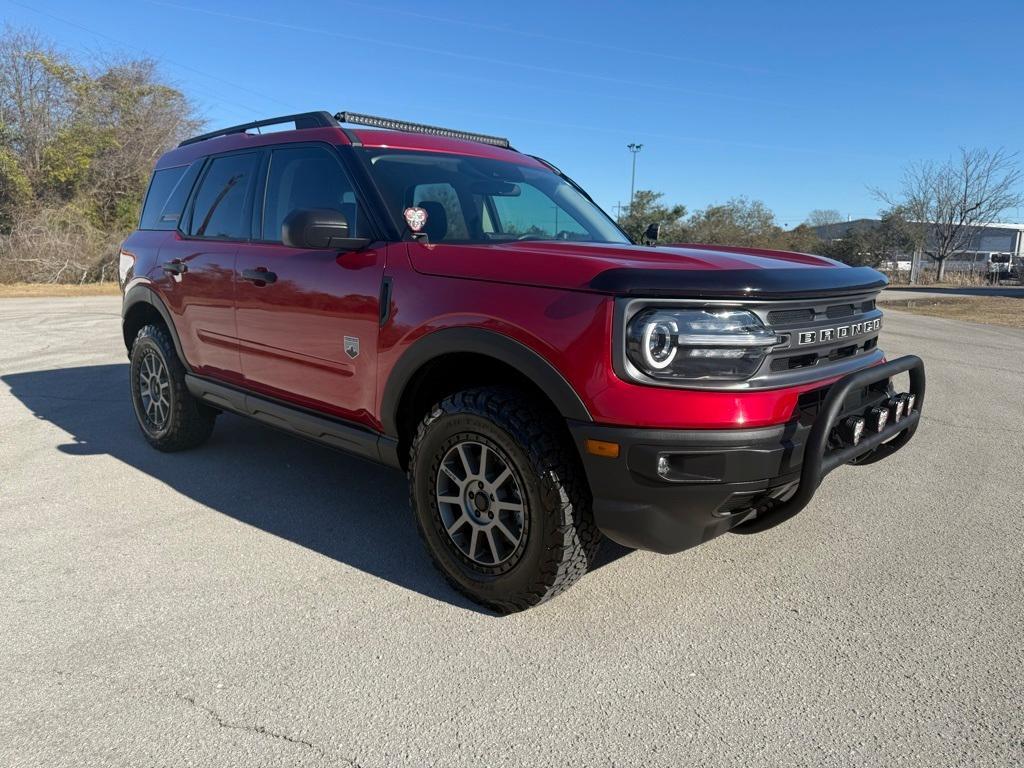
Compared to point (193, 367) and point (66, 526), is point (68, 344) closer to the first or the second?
point (193, 367)

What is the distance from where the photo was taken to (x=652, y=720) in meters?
2.27

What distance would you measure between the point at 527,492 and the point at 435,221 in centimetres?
140

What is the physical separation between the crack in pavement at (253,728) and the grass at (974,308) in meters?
17.3

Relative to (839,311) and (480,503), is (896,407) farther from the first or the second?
(480,503)

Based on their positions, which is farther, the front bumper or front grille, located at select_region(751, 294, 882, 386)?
front grille, located at select_region(751, 294, 882, 386)

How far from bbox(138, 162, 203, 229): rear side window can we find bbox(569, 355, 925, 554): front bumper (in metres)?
3.55

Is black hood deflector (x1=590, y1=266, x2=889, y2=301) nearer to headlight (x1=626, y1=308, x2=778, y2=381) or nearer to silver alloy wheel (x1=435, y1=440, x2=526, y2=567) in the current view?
headlight (x1=626, y1=308, x2=778, y2=381)

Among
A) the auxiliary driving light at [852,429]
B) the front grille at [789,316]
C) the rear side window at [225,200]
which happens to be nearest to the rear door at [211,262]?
the rear side window at [225,200]

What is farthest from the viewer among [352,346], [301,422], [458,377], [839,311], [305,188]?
[305,188]

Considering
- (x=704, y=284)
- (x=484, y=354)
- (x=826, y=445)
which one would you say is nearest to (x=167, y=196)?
(x=484, y=354)

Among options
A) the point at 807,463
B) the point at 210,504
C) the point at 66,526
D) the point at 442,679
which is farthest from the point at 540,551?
the point at 66,526

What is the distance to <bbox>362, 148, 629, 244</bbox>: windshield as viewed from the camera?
3.40m

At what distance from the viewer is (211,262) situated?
4250mm

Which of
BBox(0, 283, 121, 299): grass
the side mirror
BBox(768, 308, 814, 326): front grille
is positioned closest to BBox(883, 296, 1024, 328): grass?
BBox(768, 308, 814, 326): front grille
